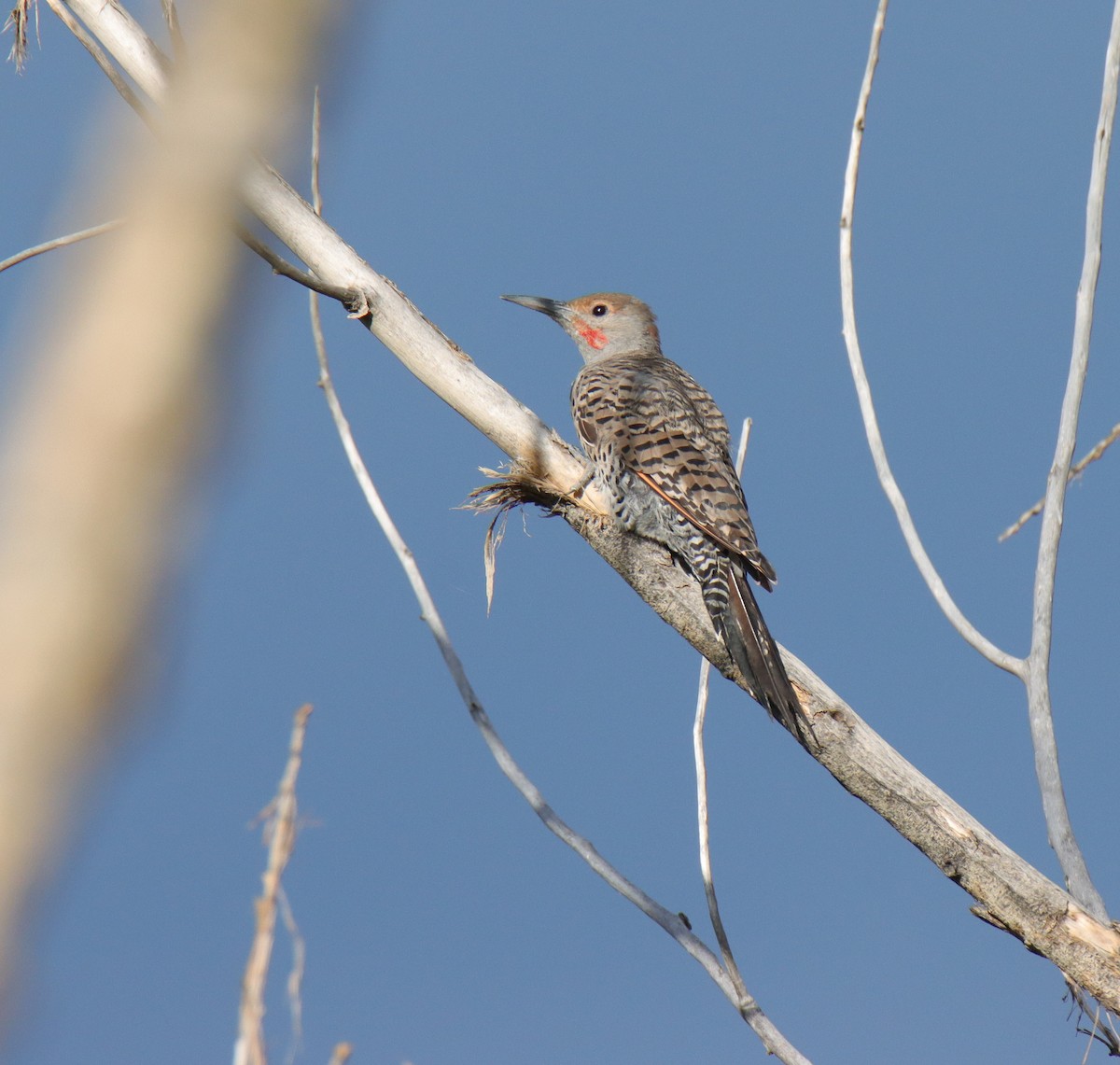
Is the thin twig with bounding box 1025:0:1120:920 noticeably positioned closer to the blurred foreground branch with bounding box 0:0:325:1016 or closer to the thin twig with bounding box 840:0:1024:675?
the thin twig with bounding box 840:0:1024:675

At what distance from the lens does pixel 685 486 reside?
13.1 ft

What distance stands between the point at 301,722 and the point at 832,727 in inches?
76.5

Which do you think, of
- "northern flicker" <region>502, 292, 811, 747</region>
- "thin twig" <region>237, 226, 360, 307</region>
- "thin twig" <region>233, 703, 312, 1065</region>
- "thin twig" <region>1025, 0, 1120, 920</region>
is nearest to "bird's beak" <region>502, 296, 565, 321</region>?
"northern flicker" <region>502, 292, 811, 747</region>

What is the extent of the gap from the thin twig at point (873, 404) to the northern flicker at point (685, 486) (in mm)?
448

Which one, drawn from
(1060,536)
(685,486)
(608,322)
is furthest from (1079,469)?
(608,322)

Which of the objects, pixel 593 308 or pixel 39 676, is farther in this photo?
pixel 593 308

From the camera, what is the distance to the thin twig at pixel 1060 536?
2.70 m

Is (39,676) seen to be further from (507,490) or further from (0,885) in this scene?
(507,490)

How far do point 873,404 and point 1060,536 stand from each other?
51cm

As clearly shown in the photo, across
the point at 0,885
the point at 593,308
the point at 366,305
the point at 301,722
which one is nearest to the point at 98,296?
the point at 0,885

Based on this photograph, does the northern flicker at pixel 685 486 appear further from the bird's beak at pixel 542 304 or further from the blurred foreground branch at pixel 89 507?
the blurred foreground branch at pixel 89 507

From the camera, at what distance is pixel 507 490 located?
344 cm

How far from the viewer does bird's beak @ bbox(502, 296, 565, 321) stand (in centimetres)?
572

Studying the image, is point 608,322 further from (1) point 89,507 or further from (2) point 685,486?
(1) point 89,507
